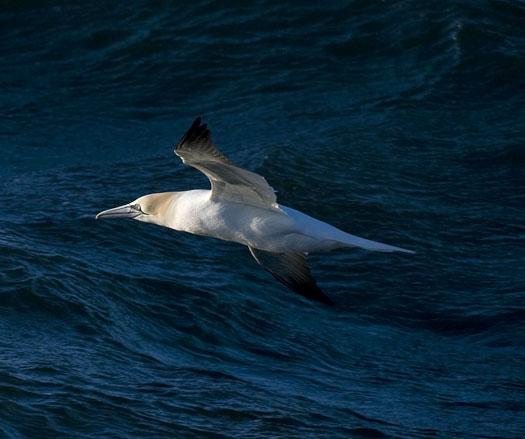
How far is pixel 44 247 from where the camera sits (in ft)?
46.8

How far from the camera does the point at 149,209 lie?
10.8 metres

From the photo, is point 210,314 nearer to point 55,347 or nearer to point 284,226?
point 55,347

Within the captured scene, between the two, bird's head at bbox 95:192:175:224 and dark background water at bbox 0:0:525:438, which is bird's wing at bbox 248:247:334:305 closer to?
bird's head at bbox 95:192:175:224

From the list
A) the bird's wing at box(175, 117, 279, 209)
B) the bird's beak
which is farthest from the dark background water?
the bird's wing at box(175, 117, 279, 209)

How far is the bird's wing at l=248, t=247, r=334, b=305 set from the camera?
34.9ft

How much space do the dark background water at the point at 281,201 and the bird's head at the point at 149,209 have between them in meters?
1.24

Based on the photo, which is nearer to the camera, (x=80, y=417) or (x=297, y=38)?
(x=80, y=417)

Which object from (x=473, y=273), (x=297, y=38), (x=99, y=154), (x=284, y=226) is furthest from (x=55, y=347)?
(x=297, y=38)

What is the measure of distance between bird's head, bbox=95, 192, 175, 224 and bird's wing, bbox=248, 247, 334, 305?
0.74 m

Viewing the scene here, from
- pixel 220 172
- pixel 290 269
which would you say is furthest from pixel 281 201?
pixel 220 172

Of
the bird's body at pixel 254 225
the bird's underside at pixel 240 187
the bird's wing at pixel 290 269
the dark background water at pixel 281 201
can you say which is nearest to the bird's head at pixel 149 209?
the bird's body at pixel 254 225

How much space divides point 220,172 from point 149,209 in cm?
127

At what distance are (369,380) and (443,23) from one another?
9760 millimetres

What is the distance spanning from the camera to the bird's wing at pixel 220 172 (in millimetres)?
9273
